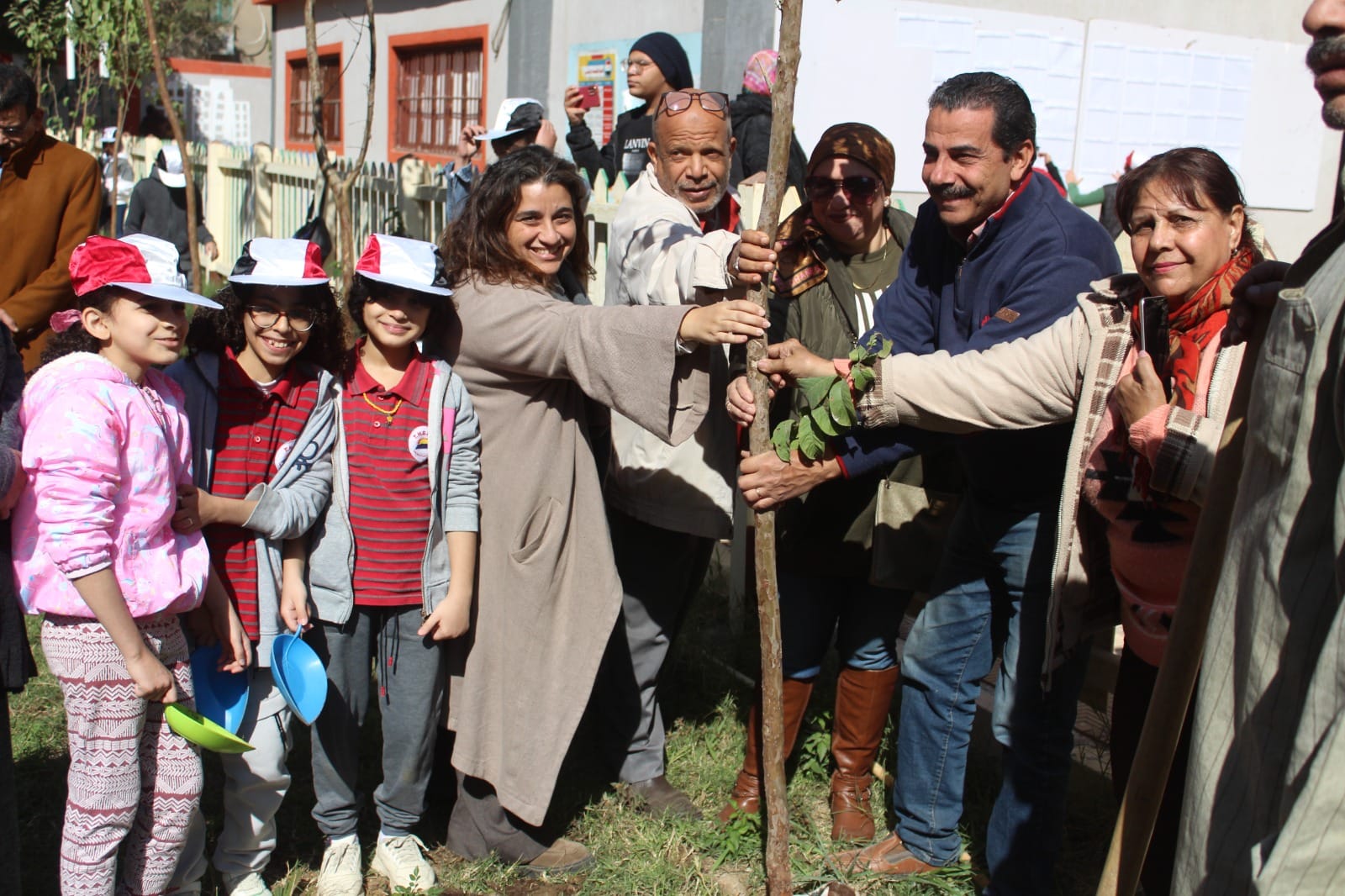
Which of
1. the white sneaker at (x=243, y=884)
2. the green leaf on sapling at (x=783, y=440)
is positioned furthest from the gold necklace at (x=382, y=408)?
the white sneaker at (x=243, y=884)

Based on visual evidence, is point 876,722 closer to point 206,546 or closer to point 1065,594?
point 1065,594

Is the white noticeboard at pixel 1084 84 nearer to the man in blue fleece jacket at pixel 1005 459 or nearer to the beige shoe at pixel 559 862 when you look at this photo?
the man in blue fleece jacket at pixel 1005 459

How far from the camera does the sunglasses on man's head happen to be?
3441mm

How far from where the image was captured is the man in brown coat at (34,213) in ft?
13.5

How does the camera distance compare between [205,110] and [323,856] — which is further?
[205,110]

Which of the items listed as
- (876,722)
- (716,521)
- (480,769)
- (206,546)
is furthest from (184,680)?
(876,722)

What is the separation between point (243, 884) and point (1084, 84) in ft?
→ 29.5

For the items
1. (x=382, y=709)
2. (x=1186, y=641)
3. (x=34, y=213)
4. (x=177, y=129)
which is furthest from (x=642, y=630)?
(x=177, y=129)

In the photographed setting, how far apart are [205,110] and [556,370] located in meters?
21.8

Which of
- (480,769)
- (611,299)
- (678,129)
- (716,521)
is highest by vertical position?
(678,129)

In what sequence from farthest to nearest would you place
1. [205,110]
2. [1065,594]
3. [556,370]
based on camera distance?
1. [205,110]
2. [556,370]
3. [1065,594]

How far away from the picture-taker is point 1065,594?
2.69 meters

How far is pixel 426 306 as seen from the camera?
9.98ft

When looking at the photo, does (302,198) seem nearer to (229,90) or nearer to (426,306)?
(426,306)
